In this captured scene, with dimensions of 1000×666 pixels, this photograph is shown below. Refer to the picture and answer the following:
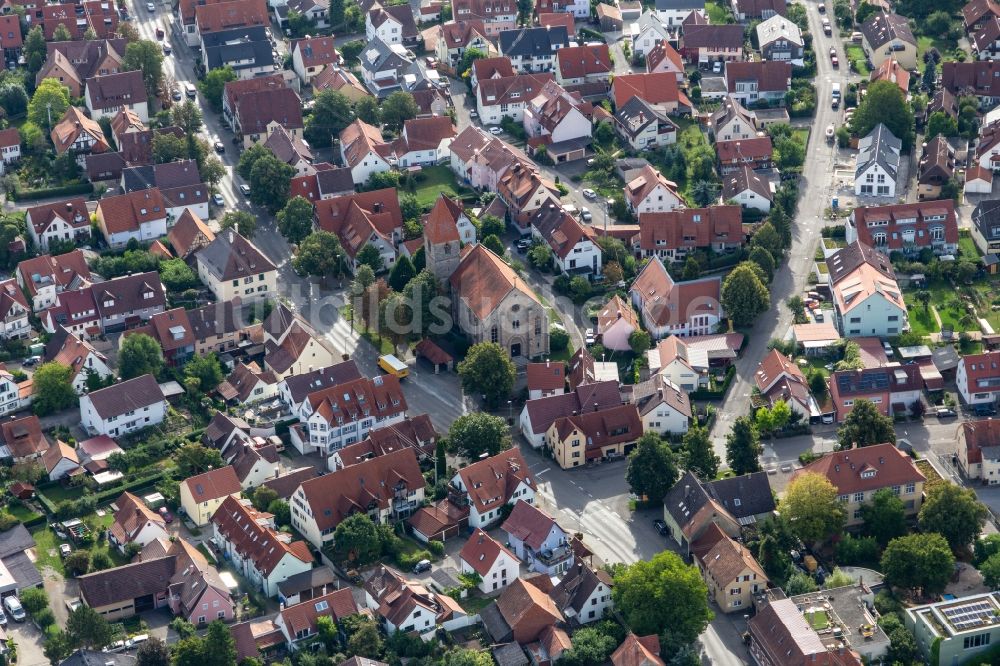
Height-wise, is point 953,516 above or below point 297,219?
below

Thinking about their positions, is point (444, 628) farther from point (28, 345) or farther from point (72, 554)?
point (28, 345)

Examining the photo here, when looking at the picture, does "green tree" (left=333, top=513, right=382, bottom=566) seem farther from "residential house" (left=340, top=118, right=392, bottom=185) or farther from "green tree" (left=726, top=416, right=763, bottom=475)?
"residential house" (left=340, top=118, right=392, bottom=185)

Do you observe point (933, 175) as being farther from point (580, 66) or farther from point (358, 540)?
point (358, 540)

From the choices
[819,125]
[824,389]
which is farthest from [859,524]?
[819,125]

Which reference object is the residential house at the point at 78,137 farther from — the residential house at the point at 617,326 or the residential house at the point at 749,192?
the residential house at the point at 749,192

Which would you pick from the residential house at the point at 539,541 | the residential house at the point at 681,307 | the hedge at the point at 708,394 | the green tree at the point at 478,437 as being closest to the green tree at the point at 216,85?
the residential house at the point at 681,307

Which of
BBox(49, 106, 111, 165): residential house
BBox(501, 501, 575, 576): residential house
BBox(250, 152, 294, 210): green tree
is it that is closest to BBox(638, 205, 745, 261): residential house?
BBox(250, 152, 294, 210): green tree

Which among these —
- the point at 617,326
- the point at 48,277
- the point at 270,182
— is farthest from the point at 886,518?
the point at 48,277
